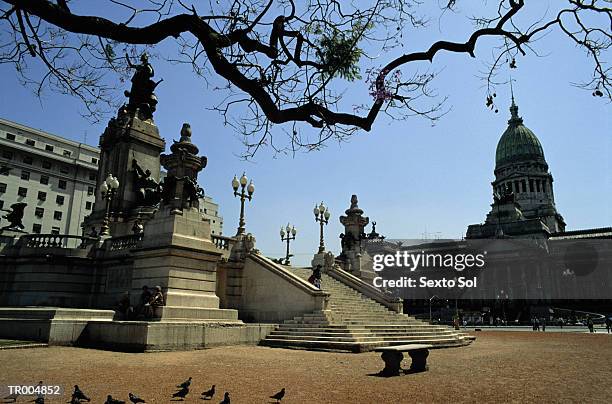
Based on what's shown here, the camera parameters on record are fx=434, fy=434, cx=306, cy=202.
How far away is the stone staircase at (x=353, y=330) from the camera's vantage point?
1600 cm

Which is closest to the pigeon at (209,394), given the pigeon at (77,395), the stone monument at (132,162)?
the pigeon at (77,395)

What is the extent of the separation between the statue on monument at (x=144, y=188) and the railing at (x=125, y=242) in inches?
201

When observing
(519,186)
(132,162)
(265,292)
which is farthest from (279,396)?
(519,186)

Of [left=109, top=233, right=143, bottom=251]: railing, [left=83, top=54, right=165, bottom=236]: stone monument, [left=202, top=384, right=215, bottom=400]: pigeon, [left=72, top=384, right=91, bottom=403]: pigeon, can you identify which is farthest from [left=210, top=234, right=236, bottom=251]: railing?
[left=72, top=384, right=91, bottom=403]: pigeon

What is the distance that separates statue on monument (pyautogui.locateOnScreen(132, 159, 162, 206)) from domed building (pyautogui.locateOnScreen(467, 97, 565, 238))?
258ft

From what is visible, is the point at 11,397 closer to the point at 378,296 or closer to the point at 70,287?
the point at 70,287

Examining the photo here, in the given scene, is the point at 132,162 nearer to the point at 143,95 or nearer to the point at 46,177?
the point at 143,95

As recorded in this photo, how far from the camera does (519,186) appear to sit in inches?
4230

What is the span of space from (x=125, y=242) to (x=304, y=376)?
14.7 m

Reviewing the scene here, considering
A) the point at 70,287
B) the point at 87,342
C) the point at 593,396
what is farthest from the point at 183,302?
the point at 593,396

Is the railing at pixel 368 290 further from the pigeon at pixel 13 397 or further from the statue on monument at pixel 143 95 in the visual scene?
the pigeon at pixel 13 397

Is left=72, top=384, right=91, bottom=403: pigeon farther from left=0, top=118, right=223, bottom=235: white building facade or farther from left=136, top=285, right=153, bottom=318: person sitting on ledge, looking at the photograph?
left=0, top=118, right=223, bottom=235: white building facade

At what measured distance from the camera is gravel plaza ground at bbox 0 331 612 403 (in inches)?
291

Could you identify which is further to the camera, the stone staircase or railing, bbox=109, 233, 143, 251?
railing, bbox=109, 233, 143, 251
